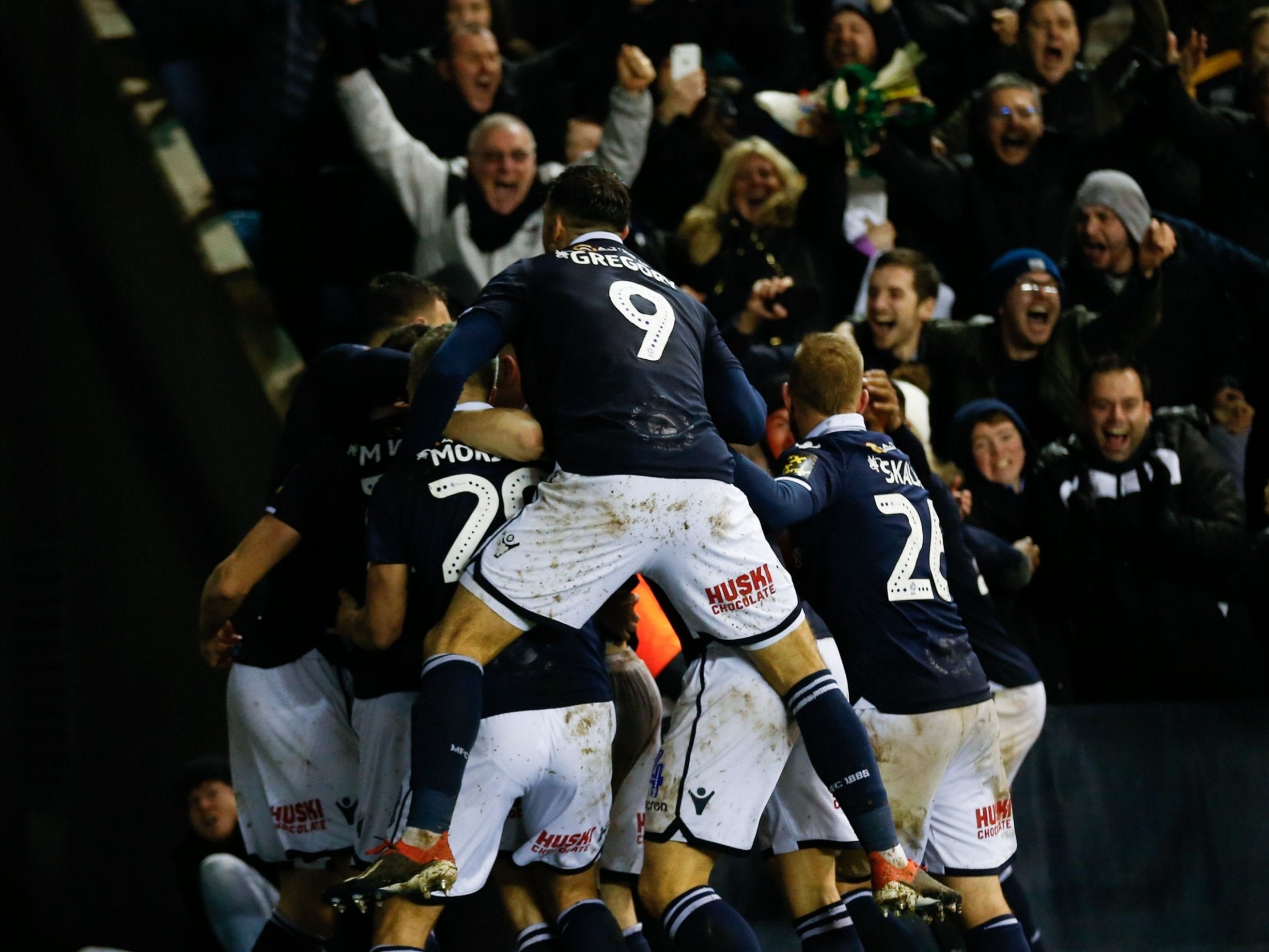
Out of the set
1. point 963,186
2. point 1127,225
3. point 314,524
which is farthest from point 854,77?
point 314,524

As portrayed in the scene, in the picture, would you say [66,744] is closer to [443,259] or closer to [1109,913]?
[443,259]

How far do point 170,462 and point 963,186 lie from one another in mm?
4242

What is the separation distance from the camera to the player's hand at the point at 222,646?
5.32 meters

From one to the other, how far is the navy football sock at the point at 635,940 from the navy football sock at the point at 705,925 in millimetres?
294

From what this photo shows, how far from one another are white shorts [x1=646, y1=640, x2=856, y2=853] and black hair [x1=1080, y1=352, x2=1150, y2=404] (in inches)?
124

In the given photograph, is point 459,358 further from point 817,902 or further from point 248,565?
point 817,902

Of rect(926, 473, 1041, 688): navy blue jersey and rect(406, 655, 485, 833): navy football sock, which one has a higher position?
rect(406, 655, 485, 833): navy football sock

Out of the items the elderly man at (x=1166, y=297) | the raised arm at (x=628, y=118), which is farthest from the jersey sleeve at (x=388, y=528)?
the elderly man at (x=1166, y=297)

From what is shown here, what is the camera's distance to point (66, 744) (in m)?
9.98

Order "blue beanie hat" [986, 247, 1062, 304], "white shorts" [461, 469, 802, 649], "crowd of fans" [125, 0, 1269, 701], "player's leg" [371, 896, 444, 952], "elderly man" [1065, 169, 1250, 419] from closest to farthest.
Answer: "player's leg" [371, 896, 444, 952] → "white shorts" [461, 469, 802, 649] → "crowd of fans" [125, 0, 1269, 701] → "blue beanie hat" [986, 247, 1062, 304] → "elderly man" [1065, 169, 1250, 419]

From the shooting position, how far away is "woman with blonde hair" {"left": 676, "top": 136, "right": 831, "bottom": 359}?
24.8 ft

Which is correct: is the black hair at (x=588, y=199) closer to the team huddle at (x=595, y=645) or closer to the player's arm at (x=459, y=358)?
the team huddle at (x=595, y=645)

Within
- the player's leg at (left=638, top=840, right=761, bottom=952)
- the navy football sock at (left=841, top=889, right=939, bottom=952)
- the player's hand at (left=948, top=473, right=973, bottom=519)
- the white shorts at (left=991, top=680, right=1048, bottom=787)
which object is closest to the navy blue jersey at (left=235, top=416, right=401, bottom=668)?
the player's leg at (left=638, top=840, right=761, bottom=952)

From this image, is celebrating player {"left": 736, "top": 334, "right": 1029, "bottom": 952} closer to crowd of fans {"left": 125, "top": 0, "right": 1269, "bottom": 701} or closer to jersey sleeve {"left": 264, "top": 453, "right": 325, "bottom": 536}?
crowd of fans {"left": 125, "top": 0, "right": 1269, "bottom": 701}
